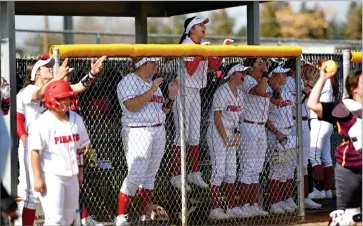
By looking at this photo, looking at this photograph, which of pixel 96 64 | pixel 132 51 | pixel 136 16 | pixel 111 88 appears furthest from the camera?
pixel 136 16

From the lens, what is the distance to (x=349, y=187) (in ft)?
23.2

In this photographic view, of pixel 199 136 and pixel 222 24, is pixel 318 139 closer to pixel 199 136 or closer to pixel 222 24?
pixel 199 136

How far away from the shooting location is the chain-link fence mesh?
8.47 m

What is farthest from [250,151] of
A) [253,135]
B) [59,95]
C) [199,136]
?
[59,95]

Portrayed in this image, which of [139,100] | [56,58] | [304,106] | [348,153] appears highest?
[56,58]

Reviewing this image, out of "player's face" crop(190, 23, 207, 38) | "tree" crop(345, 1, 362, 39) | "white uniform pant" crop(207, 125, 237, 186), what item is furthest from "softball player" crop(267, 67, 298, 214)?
"tree" crop(345, 1, 362, 39)

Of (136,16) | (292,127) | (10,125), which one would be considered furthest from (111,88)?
(136,16)

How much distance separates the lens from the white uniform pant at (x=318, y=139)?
10312 millimetres

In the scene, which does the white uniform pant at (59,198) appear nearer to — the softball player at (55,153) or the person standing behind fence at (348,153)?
the softball player at (55,153)

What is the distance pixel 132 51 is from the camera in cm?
800

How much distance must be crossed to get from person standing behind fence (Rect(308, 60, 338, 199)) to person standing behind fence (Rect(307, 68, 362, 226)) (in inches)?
122

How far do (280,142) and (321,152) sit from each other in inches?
45.0

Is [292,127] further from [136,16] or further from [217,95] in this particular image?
[136,16]

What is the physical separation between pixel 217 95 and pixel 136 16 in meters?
4.52
